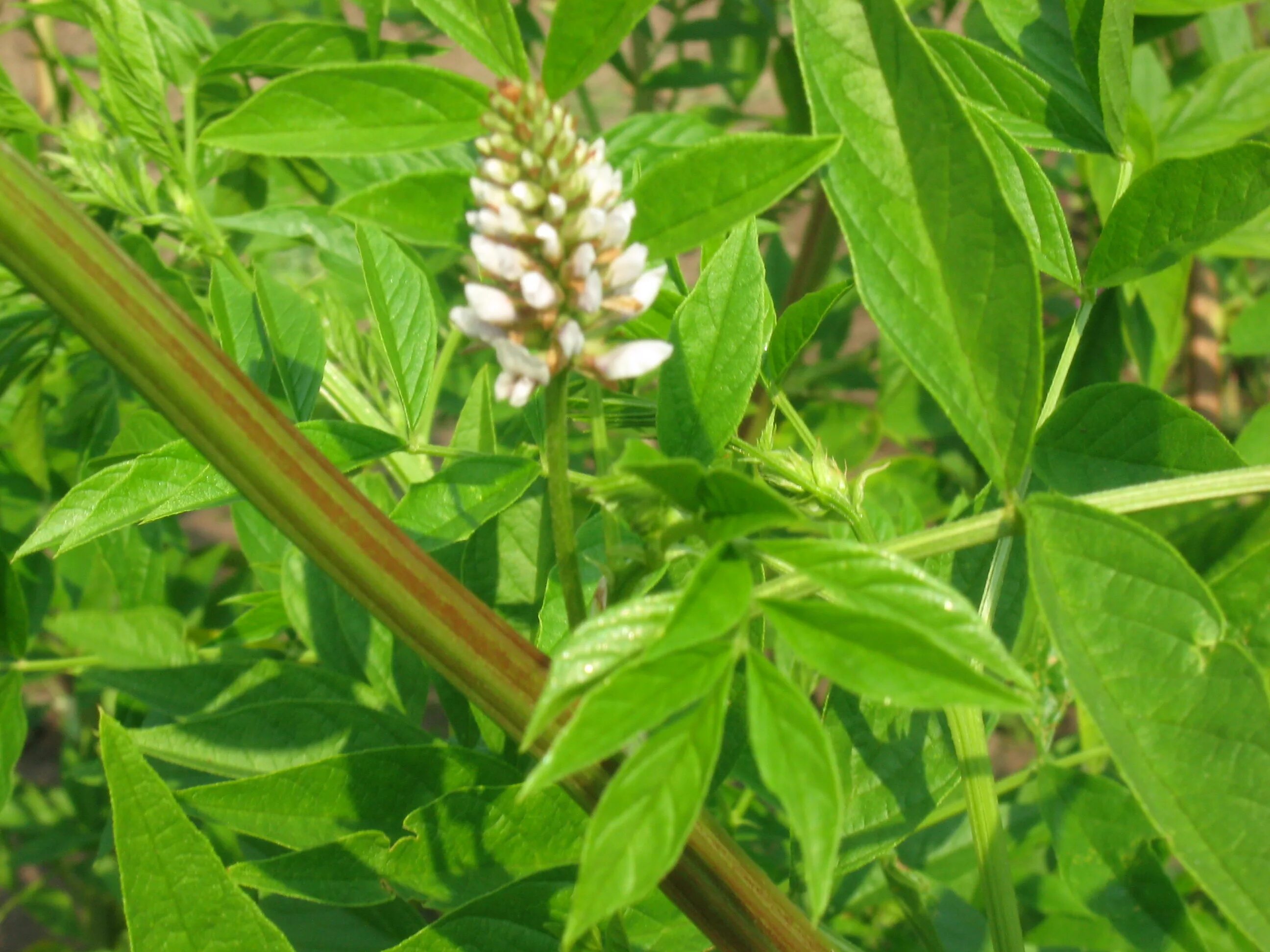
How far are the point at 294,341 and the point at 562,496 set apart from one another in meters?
0.47

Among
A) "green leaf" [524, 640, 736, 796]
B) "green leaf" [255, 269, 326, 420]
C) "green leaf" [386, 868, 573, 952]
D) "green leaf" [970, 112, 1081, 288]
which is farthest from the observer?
"green leaf" [255, 269, 326, 420]

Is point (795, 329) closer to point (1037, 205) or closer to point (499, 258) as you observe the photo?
point (1037, 205)

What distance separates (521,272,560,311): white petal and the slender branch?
111mm

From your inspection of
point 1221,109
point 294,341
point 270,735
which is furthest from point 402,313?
point 1221,109

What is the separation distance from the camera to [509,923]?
651 millimetres

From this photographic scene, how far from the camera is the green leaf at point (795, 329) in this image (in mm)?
701

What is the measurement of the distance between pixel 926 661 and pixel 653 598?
113 millimetres

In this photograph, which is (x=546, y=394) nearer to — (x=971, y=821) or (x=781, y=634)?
(x=781, y=634)

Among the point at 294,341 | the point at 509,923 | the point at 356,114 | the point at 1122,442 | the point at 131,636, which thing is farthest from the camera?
the point at 131,636

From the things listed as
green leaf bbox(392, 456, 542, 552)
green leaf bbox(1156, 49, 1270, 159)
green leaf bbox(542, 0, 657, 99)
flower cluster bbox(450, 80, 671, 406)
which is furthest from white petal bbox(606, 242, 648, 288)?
green leaf bbox(1156, 49, 1270, 159)

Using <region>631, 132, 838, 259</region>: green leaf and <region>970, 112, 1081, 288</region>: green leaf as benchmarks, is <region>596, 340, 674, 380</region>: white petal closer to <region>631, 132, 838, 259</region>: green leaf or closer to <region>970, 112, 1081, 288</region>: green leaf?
<region>631, 132, 838, 259</region>: green leaf

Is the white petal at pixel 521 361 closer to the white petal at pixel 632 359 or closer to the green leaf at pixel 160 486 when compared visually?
the white petal at pixel 632 359

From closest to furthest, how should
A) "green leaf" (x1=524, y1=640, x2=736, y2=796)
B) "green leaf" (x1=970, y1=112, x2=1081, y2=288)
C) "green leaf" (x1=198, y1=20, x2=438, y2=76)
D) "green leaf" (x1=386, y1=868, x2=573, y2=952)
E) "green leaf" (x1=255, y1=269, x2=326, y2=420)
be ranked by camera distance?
1. "green leaf" (x1=524, y1=640, x2=736, y2=796)
2. "green leaf" (x1=386, y1=868, x2=573, y2=952)
3. "green leaf" (x1=970, y1=112, x2=1081, y2=288)
4. "green leaf" (x1=255, y1=269, x2=326, y2=420)
5. "green leaf" (x1=198, y1=20, x2=438, y2=76)

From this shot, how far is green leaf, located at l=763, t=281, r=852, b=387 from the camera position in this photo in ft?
2.30
